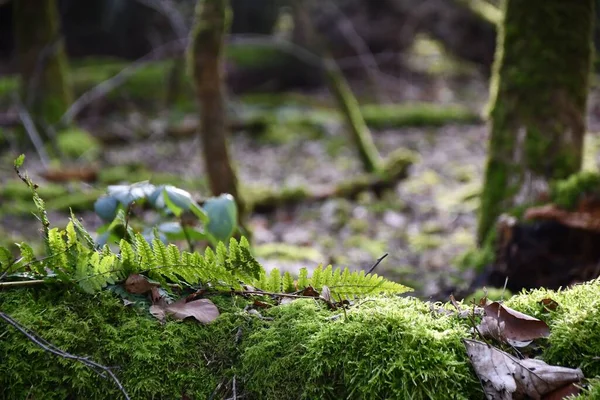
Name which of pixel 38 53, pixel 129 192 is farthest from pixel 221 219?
pixel 38 53

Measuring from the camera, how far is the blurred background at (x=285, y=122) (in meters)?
6.19

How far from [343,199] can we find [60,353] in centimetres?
585

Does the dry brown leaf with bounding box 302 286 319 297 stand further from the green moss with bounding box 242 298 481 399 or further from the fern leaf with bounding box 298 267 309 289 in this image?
the green moss with bounding box 242 298 481 399

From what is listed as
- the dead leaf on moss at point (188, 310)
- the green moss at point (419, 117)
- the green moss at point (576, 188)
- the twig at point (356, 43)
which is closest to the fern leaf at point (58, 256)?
the dead leaf on moss at point (188, 310)

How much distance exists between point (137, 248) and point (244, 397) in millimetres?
611

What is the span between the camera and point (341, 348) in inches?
64.6

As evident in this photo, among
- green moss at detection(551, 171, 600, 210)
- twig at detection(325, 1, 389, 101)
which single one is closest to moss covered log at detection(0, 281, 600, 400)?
green moss at detection(551, 171, 600, 210)

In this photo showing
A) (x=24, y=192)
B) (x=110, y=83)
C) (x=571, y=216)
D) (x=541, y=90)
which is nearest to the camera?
(x=571, y=216)

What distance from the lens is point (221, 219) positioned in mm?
2914

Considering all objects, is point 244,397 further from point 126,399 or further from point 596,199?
point 596,199

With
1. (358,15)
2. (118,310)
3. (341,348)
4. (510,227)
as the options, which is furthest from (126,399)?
(358,15)

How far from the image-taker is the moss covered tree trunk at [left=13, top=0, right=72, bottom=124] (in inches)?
404

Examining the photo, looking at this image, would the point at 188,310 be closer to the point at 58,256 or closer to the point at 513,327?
the point at 58,256

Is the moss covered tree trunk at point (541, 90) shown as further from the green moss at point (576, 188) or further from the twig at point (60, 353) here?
the twig at point (60, 353)
